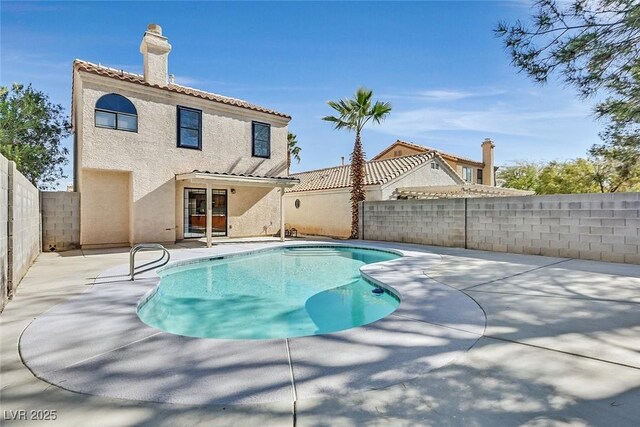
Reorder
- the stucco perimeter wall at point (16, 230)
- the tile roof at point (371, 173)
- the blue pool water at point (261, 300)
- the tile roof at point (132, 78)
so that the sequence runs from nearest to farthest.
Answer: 1. the blue pool water at point (261, 300)
2. the stucco perimeter wall at point (16, 230)
3. the tile roof at point (132, 78)
4. the tile roof at point (371, 173)

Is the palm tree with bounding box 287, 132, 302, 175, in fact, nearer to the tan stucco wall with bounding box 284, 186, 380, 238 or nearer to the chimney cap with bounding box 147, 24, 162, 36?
the tan stucco wall with bounding box 284, 186, 380, 238

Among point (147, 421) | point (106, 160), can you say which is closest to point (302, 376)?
point (147, 421)

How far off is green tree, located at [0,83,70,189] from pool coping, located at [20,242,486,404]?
21.3 meters

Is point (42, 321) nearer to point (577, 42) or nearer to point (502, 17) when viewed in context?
point (502, 17)

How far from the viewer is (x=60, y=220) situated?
42.9 ft

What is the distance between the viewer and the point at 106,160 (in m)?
13.5

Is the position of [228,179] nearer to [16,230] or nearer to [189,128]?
[189,128]

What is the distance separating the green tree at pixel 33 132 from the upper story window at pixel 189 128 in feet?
38.9

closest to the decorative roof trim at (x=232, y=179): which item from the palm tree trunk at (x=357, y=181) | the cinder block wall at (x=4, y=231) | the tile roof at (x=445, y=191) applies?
the palm tree trunk at (x=357, y=181)

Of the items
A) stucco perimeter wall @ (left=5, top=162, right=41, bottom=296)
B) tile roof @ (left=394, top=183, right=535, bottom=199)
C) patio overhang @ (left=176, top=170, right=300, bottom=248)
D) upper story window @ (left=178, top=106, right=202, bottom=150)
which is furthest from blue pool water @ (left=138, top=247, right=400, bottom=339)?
tile roof @ (left=394, top=183, right=535, bottom=199)

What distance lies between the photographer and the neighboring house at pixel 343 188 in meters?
20.3

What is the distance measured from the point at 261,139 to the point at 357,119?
5520mm

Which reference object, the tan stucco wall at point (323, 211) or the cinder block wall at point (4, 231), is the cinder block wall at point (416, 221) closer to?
the tan stucco wall at point (323, 211)

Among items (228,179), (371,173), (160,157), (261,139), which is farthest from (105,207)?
(371,173)
